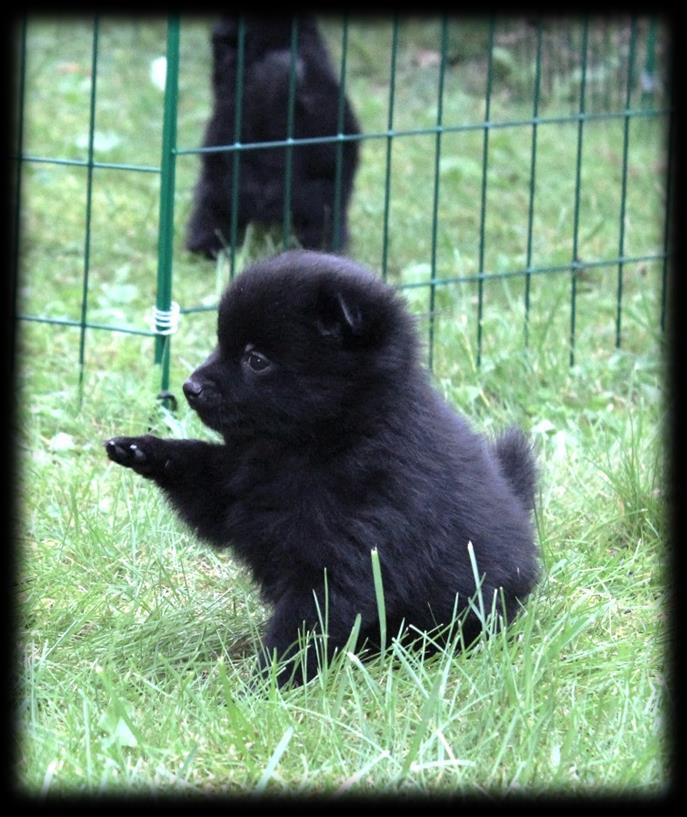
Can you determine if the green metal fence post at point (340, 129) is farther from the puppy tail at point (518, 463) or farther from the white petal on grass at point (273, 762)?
the white petal on grass at point (273, 762)

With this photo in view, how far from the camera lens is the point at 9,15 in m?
4.35

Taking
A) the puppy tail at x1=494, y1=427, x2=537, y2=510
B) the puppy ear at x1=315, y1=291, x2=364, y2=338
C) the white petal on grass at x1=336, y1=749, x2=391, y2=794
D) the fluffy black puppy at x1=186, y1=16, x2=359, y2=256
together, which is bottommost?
the white petal on grass at x1=336, y1=749, x2=391, y2=794

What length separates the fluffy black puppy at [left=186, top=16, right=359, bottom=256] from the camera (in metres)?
5.51

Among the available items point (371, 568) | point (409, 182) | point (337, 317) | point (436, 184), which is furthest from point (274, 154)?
point (371, 568)

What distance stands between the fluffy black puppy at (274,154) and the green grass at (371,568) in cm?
18

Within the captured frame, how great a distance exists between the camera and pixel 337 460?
2660 mm

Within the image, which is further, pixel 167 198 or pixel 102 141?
pixel 102 141

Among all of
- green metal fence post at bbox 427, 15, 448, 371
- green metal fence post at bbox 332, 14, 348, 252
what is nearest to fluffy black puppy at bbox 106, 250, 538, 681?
green metal fence post at bbox 427, 15, 448, 371

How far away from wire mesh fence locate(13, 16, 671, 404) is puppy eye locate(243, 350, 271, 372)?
2.97ft

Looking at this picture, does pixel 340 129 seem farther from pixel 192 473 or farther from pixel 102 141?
pixel 102 141

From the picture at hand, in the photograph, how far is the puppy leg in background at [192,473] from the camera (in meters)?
2.84

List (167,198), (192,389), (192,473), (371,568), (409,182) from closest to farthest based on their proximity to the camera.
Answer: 1. (371,568)
2. (192,389)
3. (192,473)
4. (167,198)
5. (409,182)

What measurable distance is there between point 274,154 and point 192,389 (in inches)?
121

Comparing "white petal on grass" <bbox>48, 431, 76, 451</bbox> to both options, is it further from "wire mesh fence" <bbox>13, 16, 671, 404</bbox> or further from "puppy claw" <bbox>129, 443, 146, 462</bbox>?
"puppy claw" <bbox>129, 443, 146, 462</bbox>
